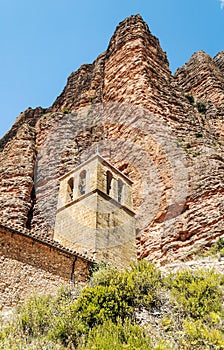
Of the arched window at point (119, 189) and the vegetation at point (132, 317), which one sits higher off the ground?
the arched window at point (119, 189)

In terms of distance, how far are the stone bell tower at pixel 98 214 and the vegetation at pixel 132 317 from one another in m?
5.91

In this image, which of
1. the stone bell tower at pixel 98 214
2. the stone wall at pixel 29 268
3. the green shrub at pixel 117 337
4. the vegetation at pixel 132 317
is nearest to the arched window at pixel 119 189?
the stone bell tower at pixel 98 214

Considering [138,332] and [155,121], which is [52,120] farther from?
[138,332]

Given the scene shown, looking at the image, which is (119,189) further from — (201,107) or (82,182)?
(201,107)

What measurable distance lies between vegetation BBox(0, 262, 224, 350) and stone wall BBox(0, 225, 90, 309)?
2258 mm

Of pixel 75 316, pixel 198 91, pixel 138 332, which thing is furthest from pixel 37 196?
pixel 198 91

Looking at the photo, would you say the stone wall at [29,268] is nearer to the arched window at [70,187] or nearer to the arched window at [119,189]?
the arched window at [119,189]

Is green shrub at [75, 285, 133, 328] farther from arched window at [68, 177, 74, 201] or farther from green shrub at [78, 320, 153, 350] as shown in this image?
arched window at [68, 177, 74, 201]

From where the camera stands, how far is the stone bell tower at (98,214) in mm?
13750

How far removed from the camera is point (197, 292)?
623 cm

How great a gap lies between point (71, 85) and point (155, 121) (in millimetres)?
14619

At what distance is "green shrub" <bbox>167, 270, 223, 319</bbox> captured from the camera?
577 centimetres

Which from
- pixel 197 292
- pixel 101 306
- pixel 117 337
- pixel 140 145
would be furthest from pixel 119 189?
pixel 117 337

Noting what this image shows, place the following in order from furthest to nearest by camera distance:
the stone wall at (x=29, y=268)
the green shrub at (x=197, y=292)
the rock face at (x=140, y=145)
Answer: the rock face at (x=140, y=145), the stone wall at (x=29, y=268), the green shrub at (x=197, y=292)
